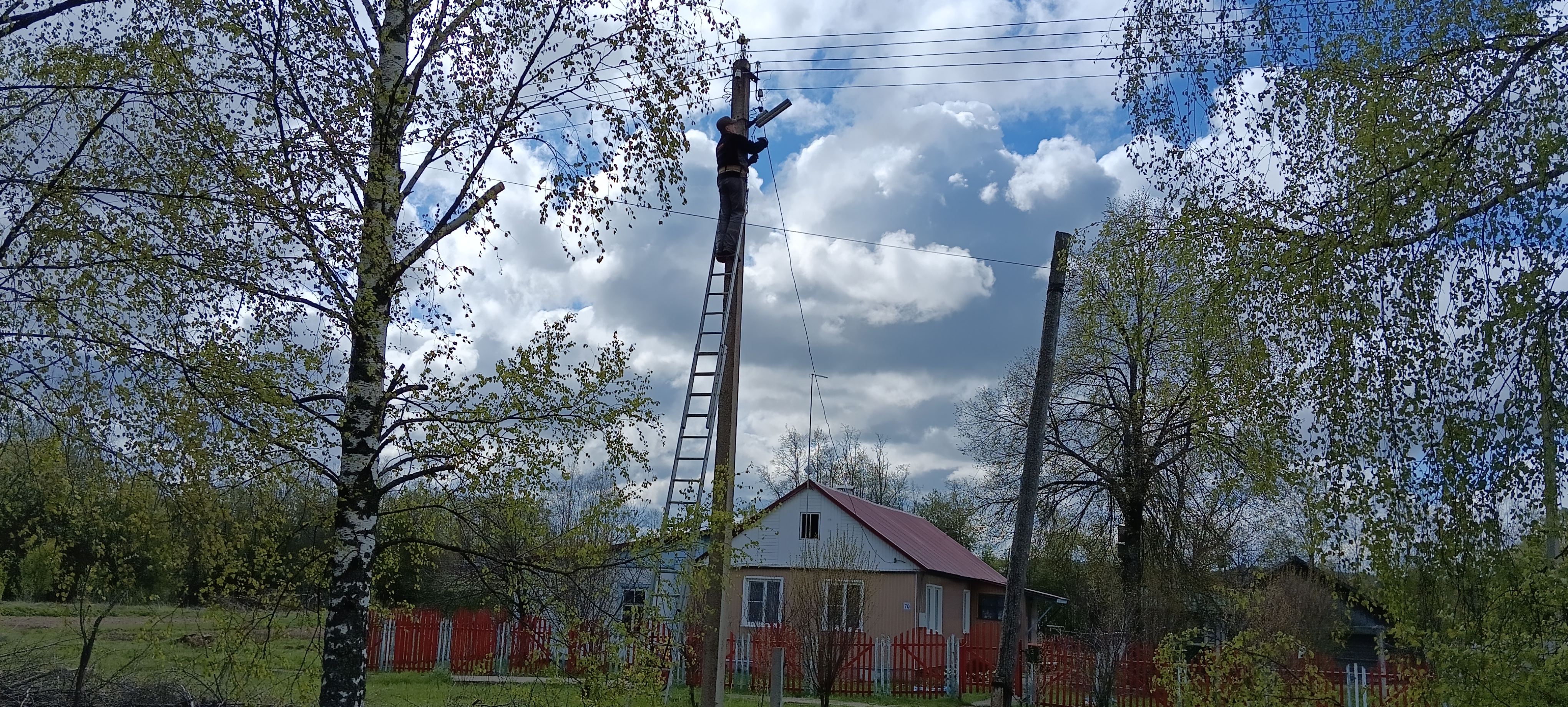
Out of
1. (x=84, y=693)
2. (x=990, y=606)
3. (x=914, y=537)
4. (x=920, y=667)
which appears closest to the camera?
(x=84, y=693)

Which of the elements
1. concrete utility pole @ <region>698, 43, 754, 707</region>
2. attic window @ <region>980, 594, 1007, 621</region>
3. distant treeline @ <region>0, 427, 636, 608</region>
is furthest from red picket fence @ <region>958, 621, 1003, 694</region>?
distant treeline @ <region>0, 427, 636, 608</region>

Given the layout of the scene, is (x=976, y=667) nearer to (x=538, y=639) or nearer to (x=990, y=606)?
(x=990, y=606)

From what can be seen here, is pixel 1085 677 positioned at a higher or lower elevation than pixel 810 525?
lower

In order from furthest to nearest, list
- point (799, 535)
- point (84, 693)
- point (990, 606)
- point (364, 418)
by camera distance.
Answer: point (990, 606) → point (799, 535) → point (84, 693) → point (364, 418)

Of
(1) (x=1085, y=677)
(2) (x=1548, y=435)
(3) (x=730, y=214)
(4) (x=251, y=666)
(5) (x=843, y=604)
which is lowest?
(1) (x=1085, y=677)

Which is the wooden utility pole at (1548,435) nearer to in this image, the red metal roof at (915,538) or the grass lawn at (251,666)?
the grass lawn at (251,666)

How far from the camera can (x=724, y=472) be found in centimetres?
910

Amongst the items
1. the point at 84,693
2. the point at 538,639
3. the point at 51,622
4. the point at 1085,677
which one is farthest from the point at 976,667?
the point at 51,622

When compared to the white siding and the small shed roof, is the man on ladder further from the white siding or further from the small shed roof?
the white siding

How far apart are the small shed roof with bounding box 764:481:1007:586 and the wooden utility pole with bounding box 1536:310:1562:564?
17.8 m

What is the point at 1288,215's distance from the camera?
7.01 m

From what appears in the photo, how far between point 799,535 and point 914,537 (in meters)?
4.47

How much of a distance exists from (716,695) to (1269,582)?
16862mm

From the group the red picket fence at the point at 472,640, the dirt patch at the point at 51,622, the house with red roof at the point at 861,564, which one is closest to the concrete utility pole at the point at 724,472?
the dirt patch at the point at 51,622
